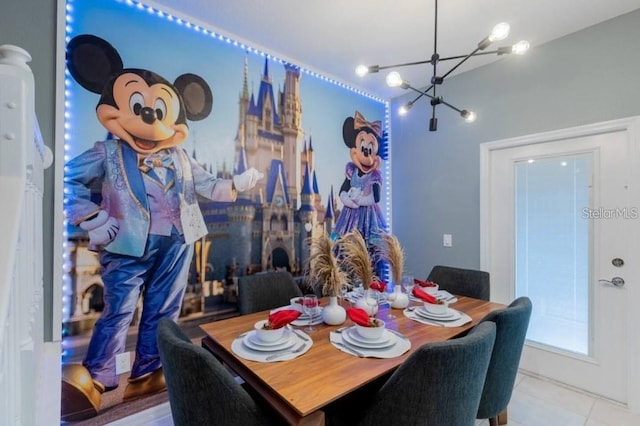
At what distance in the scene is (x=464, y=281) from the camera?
95.3 inches

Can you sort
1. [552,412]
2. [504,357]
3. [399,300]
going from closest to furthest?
[504,357]
[399,300]
[552,412]

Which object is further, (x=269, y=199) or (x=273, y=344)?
(x=269, y=199)

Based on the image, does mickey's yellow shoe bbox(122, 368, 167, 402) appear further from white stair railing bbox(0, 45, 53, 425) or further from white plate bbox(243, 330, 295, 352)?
white stair railing bbox(0, 45, 53, 425)

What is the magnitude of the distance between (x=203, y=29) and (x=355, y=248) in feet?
6.40

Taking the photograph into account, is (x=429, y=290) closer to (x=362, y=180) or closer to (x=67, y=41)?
(x=362, y=180)

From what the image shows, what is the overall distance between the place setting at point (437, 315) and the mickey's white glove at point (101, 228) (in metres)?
1.89

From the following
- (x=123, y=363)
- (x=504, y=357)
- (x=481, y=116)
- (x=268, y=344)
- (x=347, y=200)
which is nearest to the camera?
(x=268, y=344)

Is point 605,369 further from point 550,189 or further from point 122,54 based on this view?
point 122,54

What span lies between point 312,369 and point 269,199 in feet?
5.18

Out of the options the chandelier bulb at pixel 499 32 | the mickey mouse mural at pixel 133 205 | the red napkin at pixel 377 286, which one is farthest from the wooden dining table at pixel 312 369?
the chandelier bulb at pixel 499 32

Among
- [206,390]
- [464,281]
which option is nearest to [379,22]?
[464,281]

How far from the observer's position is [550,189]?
249cm

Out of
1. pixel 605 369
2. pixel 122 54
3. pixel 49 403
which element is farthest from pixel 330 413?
pixel 122 54

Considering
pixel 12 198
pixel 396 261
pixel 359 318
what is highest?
pixel 12 198
